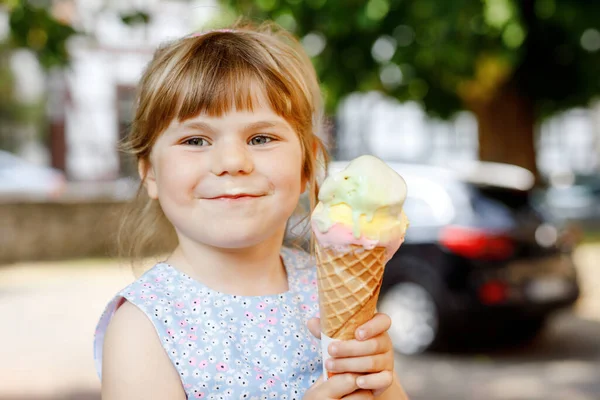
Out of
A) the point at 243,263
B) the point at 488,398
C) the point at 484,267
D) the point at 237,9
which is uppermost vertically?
the point at 237,9

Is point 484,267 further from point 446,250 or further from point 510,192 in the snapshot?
point 510,192

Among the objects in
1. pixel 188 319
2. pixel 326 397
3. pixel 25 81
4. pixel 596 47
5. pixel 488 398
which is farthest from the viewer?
pixel 25 81

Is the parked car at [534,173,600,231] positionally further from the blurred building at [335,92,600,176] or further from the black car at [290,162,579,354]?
the black car at [290,162,579,354]

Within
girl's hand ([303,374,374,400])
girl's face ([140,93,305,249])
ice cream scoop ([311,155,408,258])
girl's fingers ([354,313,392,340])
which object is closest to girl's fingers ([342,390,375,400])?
girl's hand ([303,374,374,400])

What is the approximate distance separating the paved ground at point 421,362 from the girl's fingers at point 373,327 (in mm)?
2685

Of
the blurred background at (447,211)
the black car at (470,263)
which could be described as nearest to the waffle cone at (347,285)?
the blurred background at (447,211)

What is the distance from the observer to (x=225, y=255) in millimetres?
1743

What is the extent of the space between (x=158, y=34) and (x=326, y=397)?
16.8m

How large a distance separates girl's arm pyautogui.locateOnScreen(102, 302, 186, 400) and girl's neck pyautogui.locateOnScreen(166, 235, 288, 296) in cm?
20

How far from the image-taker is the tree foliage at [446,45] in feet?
19.0

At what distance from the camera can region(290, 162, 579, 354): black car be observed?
6.15 meters

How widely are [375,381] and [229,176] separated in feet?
1.86

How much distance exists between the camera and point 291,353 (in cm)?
172

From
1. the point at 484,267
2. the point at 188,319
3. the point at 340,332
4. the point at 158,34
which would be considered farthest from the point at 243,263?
the point at 158,34
